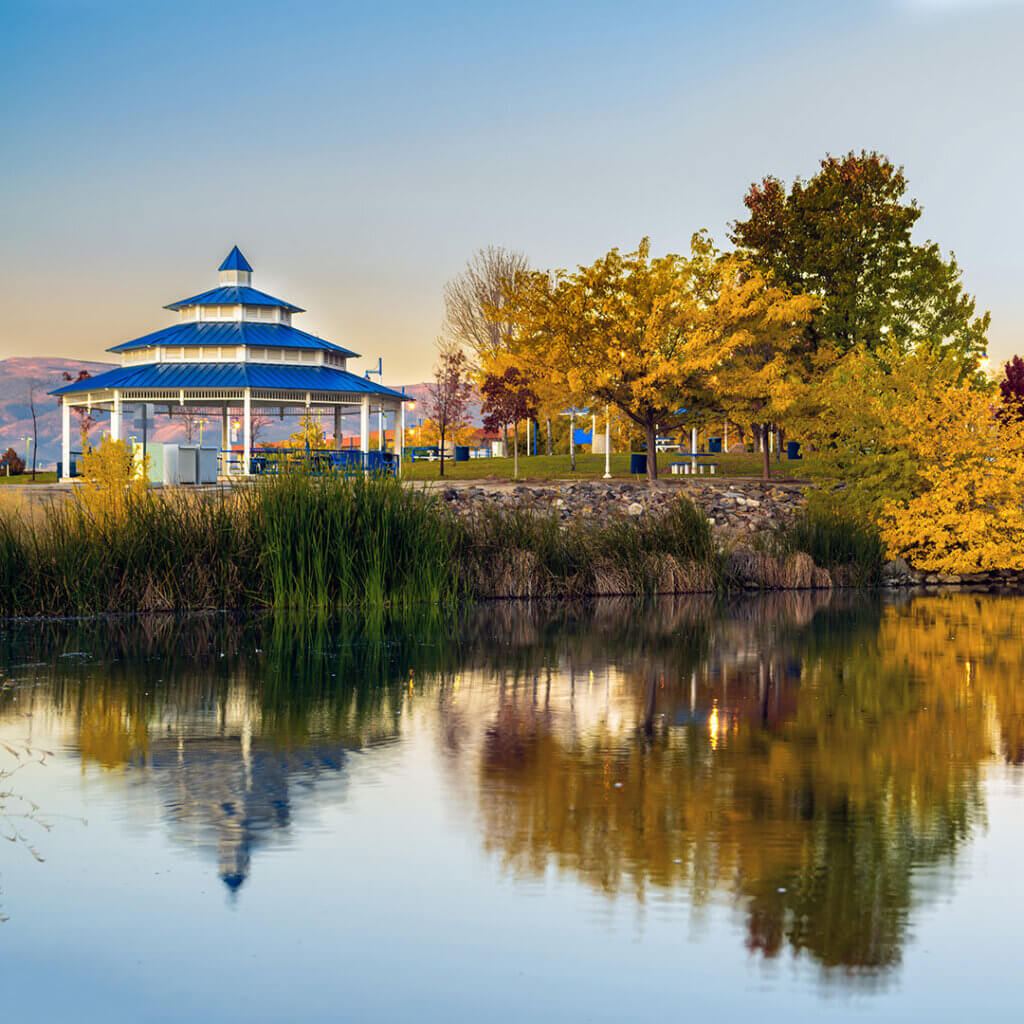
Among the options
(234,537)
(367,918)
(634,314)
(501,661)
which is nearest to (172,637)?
(234,537)

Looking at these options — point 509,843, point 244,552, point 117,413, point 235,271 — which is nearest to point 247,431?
point 117,413

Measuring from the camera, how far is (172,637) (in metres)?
14.2

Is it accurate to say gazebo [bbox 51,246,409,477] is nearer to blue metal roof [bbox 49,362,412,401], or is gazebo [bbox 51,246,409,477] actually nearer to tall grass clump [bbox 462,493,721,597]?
blue metal roof [bbox 49,362,412,401]

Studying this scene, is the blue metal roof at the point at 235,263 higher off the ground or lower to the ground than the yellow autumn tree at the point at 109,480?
higher

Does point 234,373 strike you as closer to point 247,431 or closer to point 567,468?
point 247,431

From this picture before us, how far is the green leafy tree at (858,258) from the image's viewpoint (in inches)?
1437

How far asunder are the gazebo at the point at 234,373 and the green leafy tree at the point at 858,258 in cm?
1319

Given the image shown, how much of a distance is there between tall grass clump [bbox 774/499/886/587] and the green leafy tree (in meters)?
14.3

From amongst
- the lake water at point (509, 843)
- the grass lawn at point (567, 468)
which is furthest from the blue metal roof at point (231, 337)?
the lake water at point (509, 843)

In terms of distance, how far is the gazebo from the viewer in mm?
36344

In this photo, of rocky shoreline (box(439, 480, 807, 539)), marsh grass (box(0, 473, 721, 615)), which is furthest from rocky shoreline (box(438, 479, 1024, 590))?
marsh grass (box(0, 473, 721, 615))

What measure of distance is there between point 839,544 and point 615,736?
15401mm

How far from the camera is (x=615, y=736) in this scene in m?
8.48

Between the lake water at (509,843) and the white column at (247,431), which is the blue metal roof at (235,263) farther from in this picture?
the lake water at (509,843)
